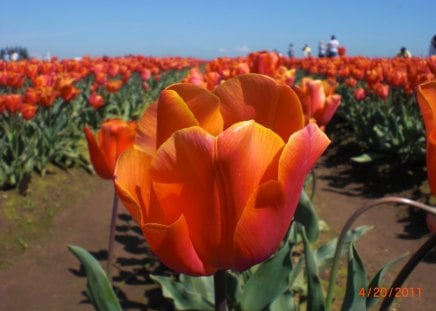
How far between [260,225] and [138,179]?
0.64 feet

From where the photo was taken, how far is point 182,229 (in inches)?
28.2

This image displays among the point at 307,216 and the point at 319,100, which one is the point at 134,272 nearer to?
the point at 307,216

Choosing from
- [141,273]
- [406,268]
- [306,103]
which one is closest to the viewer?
[406,268]

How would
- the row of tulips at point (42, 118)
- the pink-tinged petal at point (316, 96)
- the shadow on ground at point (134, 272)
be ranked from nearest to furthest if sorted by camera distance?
the pink-tinged petal at point (316, 96)
the shadow on ground at point (134, 272)
the row of tulips at point (42, 118)

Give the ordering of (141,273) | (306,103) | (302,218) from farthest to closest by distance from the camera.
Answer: (141,273)
(302,218)
(306,103)

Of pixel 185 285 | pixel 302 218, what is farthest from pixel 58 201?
pixel 302 218

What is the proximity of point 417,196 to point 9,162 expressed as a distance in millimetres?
4180

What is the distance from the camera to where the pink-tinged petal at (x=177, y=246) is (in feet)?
2.32

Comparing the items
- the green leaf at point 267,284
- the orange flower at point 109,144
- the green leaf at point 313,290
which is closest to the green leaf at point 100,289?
the green leaf at point 267,284

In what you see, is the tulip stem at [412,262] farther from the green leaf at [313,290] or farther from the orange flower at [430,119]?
the green leaf at [313,290]

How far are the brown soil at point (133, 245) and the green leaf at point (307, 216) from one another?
1.14m

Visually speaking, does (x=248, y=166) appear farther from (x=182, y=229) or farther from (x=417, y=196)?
(x=417, y=196)

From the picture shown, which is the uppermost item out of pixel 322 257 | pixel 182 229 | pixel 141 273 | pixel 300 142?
pixel 300 142

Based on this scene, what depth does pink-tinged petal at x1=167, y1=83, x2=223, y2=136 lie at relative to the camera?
76cm
